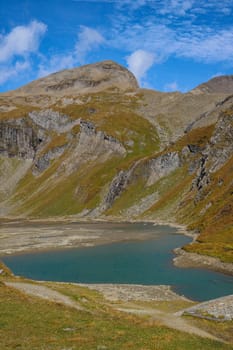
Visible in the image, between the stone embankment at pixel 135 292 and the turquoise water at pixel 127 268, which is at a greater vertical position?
the stone embankment at pixel 135 292

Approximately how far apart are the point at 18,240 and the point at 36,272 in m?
58.3

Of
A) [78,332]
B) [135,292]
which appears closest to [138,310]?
[135,292]

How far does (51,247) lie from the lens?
123m

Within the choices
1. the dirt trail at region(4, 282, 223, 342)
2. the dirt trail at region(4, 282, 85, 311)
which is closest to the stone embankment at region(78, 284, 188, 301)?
the dirt trail at region(4, 282, 223, 342)

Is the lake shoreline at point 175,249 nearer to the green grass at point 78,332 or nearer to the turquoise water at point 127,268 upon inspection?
the turquoise water at point 127,268

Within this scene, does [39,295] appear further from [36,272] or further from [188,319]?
[36,272]

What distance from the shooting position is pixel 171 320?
4328 cm

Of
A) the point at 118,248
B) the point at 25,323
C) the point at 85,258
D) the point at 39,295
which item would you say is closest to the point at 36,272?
the point at 85,258

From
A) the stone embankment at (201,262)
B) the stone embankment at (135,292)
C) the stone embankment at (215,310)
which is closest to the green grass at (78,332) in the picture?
the stone embankment at (215,310)

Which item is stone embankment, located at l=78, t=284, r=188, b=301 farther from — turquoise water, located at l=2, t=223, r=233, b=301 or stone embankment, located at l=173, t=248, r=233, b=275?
stone embankment, located at l=173, t=248, r=233, b=275

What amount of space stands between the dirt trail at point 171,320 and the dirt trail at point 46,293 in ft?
20.8

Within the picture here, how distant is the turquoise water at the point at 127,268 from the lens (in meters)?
67.9

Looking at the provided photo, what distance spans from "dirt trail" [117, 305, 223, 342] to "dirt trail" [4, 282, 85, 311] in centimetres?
635

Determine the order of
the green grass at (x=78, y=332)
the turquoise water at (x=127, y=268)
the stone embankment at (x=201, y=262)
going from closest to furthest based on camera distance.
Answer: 1. the green grass at (x=78, y=332)
2. the turquoise water at (x=127, y=268)
3. the stone embankment at (x=201, y=262)
